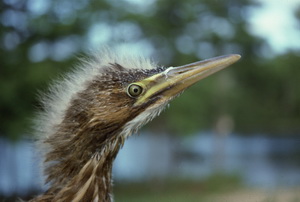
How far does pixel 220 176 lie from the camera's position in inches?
923

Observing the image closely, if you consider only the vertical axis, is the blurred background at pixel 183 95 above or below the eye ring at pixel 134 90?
above

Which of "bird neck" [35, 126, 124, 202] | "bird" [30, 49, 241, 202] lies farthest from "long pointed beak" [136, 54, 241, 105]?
"bird neck" [35, 126, 124, 202]

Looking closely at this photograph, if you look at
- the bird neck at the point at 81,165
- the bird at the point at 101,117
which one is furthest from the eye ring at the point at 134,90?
the bird neck at the point at 81,165

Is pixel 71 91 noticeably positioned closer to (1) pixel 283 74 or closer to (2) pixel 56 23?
(2) pixel 56 23

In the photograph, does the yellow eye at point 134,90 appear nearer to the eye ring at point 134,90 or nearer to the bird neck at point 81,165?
the eye ring at point 134,90

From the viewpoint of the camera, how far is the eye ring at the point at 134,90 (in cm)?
218

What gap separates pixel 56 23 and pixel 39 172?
12.1 metres

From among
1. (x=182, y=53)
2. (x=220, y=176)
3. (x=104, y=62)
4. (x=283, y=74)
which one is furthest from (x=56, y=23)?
(x=283, y=74)

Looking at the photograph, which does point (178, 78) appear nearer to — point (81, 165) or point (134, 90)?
point (134, 90)

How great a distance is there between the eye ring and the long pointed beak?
0.07 feet

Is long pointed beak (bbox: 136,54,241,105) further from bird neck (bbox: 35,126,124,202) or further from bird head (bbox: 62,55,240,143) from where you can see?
bird neck (bbox: 35,126,124,202)

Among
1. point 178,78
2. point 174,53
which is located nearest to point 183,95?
point 174,53

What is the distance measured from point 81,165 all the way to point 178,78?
66 centimetres

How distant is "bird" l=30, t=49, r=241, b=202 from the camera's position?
2160 millimetres
